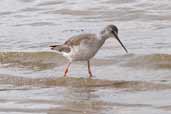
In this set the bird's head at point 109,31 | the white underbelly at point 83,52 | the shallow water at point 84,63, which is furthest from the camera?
the bird's head at point 109,31

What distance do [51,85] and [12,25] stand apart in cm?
450

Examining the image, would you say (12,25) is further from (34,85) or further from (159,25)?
(34,85)

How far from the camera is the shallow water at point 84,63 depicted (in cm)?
835

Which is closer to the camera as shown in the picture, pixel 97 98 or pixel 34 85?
pixel 97 98

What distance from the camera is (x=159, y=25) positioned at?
12828 mm

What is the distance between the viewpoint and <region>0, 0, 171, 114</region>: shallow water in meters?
8.35

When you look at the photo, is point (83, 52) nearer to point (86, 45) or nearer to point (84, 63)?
point (86, 45)

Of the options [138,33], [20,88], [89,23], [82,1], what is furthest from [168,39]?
[82,1]

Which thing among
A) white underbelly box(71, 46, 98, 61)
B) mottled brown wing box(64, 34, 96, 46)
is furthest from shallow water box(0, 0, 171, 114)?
mottled brown wing box(64, 34, 96, 46)

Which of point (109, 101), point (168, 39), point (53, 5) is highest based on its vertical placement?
point (109, 101)

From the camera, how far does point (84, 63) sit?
11172 millimetres

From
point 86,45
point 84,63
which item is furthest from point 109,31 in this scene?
point 84,63

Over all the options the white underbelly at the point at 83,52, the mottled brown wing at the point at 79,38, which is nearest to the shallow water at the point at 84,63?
the white underbelly at the point at 83,52

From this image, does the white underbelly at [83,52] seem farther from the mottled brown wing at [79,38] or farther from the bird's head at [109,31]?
the bird's head at [109,31]
